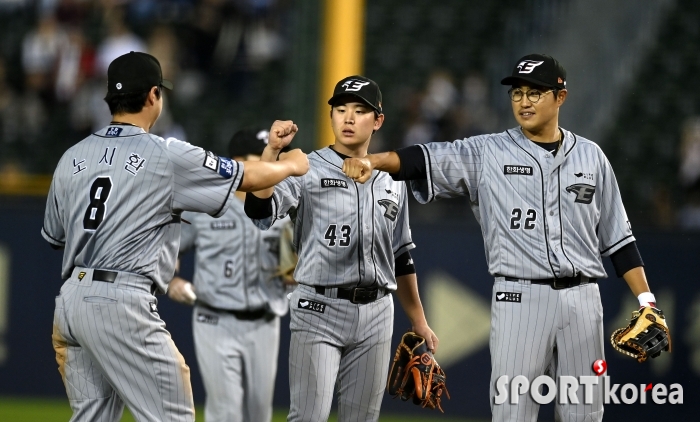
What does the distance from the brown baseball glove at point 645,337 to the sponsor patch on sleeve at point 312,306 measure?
4.62 ft

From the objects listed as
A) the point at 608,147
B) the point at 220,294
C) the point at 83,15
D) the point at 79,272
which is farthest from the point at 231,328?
the point at 83,15

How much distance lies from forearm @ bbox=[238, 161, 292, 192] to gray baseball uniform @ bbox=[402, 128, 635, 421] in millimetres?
711

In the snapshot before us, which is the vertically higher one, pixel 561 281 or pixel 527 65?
pixel 527 65

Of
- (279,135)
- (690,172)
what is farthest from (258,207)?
(690,172)

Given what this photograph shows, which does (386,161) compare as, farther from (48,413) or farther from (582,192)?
(48,413)

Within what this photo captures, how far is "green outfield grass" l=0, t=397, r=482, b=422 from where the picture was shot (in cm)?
760

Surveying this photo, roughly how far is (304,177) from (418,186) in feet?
1.95

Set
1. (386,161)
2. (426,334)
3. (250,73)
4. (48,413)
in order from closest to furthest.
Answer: (386,161) < (426,334) < (48,413) < (250,73)

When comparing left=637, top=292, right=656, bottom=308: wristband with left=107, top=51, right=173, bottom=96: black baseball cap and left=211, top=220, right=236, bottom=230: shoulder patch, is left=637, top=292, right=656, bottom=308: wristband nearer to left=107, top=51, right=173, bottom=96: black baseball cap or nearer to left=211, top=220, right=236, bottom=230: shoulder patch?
left=107, top=51, right=173, bottom=96: black baseball cap

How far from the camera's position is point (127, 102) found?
4652 mm

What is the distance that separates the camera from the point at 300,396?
5.00 meters

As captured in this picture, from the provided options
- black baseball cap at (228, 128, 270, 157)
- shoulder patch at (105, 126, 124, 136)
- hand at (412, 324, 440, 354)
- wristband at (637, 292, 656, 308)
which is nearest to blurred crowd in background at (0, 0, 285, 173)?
black baseball cap at (228, 128, 270, 157)

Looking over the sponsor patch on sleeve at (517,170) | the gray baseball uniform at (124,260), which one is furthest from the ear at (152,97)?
the sponsor patch on sleeve at (517,170)

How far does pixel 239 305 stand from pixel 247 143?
1.00m
